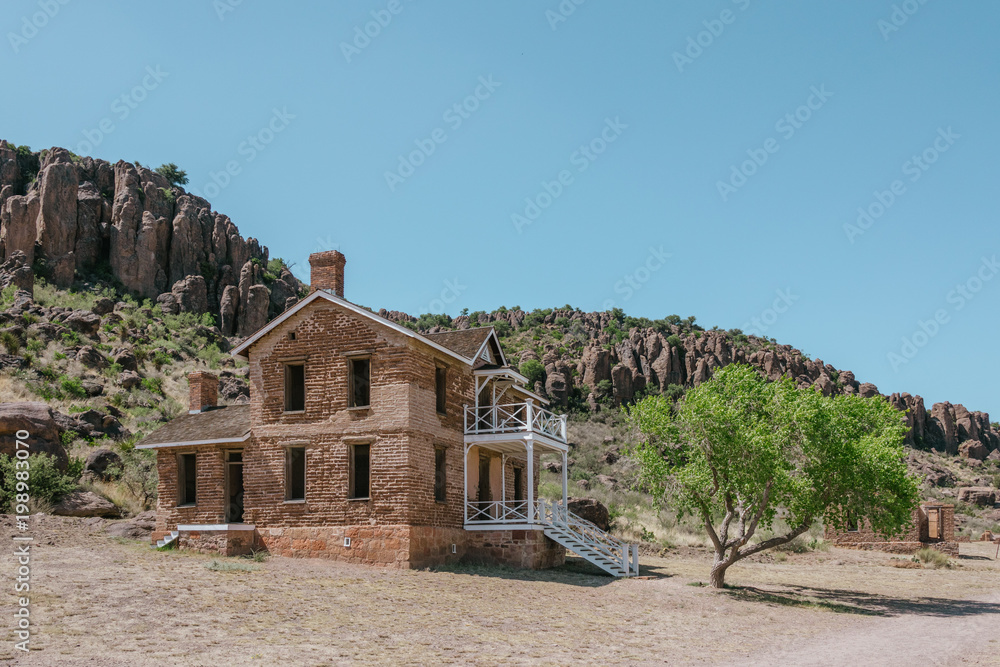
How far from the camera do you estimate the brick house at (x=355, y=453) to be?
82.4 ft

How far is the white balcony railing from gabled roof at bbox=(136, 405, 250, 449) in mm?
6928

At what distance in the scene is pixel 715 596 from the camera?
75.0 ft

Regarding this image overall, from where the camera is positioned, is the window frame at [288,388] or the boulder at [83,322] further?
the boulder at [83,322]

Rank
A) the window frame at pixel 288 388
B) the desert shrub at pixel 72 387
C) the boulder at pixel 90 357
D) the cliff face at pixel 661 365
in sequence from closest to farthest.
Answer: the window frame at pixel 288 388, the desert shrub at pixel 72 387, the boulder at pixel 90 357, the cliff face at pixel 661 365

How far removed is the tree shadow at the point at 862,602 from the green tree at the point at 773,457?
3.81 feet

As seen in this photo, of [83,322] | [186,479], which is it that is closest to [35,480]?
[186,479]

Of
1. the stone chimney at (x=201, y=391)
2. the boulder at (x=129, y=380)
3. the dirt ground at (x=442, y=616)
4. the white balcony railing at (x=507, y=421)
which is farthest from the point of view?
the boulder at (x=129, y=380)

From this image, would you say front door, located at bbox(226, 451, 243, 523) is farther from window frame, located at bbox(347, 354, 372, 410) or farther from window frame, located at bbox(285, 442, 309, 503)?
window frame, located at bbox(347, 354, 372, 410)

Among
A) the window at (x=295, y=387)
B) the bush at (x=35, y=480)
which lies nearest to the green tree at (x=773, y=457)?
the window at (x=295, y=387)

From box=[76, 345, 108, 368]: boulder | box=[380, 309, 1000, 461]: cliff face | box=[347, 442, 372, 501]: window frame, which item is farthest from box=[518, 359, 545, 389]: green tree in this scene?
box=[347, 442, 372, 501]: window frame

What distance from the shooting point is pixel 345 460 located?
25516 mm

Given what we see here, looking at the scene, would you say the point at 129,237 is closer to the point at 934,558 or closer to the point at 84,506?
the point at 84,506

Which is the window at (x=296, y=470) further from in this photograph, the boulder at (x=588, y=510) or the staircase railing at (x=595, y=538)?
the boulder at (x=588, y=510)

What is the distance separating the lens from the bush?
27047mm
